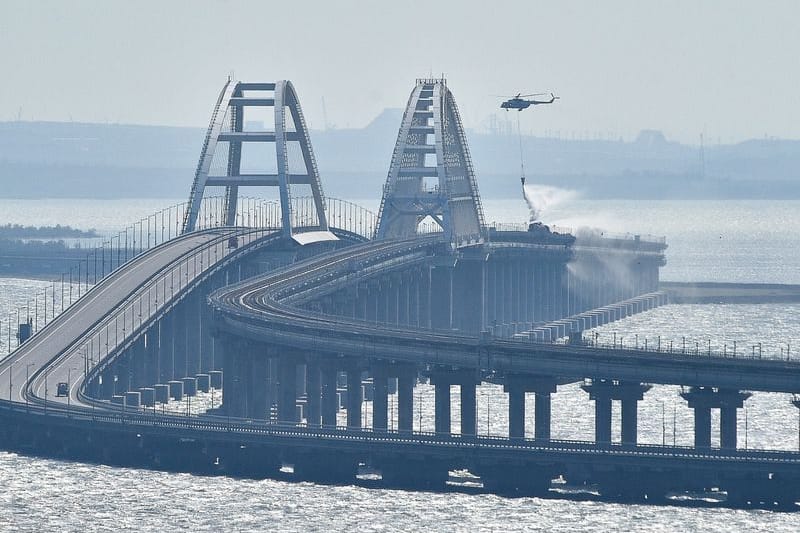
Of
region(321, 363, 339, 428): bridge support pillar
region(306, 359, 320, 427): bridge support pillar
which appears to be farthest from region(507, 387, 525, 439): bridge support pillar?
region(306, 359, 320, 427): bridge support pillar

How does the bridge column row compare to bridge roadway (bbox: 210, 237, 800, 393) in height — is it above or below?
below

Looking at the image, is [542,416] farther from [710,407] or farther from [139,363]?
[139,363]

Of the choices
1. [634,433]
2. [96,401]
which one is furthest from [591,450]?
[96,401]

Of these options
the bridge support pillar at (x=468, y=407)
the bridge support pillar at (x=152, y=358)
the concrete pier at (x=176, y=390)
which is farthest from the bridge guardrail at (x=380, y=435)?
the bridge support pillar at (x=152, y=358)

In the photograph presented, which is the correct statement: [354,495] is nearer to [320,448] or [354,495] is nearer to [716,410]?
[320,448]

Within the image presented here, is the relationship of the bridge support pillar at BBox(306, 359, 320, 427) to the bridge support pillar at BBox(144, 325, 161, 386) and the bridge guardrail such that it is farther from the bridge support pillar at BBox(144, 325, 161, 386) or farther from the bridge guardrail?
the bridge support pillar at BBox(144, 325, 161, 386)

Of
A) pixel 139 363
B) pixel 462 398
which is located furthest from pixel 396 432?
pixel 139 363
